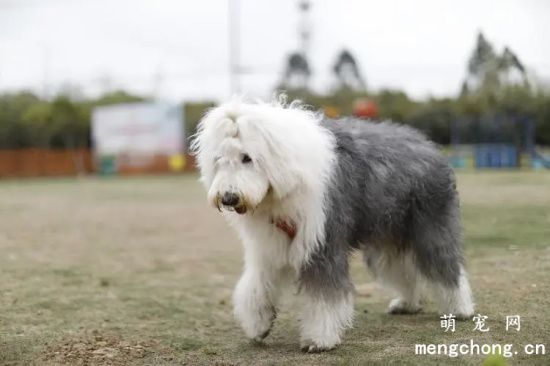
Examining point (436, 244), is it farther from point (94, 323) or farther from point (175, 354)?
point (94, 323)

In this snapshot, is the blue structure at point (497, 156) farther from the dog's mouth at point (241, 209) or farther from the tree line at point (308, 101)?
the dog's mouth at point (241, 209)

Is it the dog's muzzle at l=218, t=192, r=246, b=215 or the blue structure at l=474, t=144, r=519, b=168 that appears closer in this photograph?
the dog's muzzle at l=218, t=192, r=246, b=215

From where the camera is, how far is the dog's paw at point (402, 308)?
18.5ft

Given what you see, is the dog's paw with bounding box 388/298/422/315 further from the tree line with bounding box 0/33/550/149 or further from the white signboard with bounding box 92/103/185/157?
the white signboard with bounding box 92/103/185/157

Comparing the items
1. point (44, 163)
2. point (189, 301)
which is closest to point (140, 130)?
point (44, 163)

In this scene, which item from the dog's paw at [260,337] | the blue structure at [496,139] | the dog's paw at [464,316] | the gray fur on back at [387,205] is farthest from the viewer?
the blue structure at [496,139]

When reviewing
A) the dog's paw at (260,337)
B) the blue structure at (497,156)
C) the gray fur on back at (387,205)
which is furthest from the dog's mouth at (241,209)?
the blue structure at (497,156)

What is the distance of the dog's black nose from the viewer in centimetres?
413

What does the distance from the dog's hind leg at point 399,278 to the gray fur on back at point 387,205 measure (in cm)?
7

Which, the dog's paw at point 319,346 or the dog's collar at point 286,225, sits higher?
the dog's collar at point 286,225

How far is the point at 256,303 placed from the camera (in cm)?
476

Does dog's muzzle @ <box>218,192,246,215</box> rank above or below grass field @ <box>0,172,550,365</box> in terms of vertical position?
above

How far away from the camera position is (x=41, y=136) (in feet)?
145

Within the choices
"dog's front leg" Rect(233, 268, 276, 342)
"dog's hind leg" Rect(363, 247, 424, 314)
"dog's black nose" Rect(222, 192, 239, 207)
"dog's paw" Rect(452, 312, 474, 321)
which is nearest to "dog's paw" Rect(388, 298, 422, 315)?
"dog's hind leg" Rect(363, 247, 424, 314)
